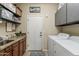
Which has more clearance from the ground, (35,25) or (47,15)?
(47,15)

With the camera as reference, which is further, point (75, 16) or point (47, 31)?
point (47, 31)

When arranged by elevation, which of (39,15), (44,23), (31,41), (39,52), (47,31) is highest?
(39,15)

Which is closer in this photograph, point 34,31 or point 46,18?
point 46,18

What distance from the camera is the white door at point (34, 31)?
18.7 feet

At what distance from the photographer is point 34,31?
5.97 metres

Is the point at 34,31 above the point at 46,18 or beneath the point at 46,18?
beneath

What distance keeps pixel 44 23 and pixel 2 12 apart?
113 inches

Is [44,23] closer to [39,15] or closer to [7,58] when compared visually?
[39,15]

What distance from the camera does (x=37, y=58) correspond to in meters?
1.23

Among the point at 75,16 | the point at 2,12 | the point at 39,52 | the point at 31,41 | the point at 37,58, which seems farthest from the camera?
the point at 31,41

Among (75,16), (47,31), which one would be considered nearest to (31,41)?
(47,31)

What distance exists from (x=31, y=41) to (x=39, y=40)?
1.34 feet

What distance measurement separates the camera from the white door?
18.7 feet

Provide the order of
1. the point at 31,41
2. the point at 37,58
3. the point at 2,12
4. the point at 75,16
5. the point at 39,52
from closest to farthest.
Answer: the point at 37,58 < the point at 75,16 < the point at 2,12 < the point at 39,52 < the point at 31,41
